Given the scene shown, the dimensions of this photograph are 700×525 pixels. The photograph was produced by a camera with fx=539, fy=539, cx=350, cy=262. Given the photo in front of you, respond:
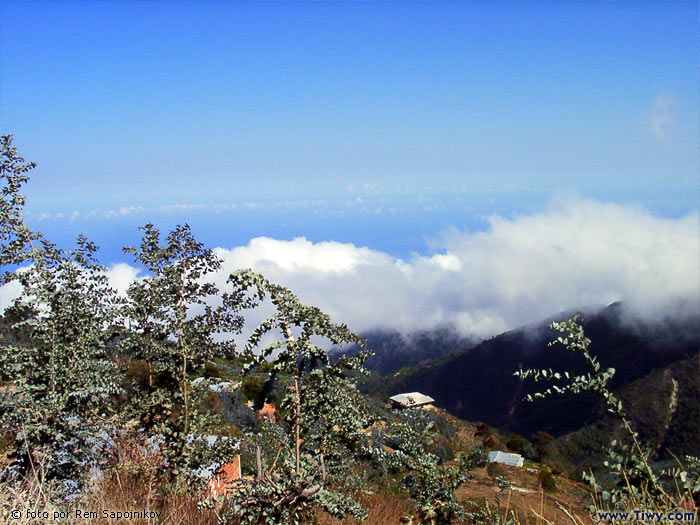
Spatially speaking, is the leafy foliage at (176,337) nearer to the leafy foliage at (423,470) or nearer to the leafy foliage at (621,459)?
the leafy foliage at (423,470)

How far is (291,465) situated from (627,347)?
75.7 m

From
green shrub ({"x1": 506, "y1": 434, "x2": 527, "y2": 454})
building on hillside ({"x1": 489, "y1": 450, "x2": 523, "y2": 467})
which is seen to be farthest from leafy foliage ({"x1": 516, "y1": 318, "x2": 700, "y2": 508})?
green shrub ({"x1": 506, "y1": 434, "x2": 527, "y2": 454})

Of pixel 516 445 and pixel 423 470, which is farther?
pixel 516 445

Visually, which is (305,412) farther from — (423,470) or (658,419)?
(658,419)

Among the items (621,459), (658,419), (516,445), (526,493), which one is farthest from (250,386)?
(658,419)

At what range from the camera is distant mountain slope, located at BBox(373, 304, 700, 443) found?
63.3 m

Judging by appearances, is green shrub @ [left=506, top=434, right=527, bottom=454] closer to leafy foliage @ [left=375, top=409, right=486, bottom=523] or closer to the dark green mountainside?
the dark green mountainside

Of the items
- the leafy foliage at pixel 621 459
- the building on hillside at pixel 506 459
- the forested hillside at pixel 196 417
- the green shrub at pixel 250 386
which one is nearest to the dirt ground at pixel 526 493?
the building on hillside at pixel 506 459

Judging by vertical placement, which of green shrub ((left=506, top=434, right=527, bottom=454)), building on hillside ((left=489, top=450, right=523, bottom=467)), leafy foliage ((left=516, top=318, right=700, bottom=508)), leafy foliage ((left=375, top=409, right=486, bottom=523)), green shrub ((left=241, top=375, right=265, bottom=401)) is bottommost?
green shrub ((left=506, top=434, right=527, bottom=454))

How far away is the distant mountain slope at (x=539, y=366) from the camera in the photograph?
63.3m

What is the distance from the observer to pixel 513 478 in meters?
18.8

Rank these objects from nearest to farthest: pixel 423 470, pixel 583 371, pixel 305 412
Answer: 1. pixel 305 412
2. pixel 423 470
3. pixel 583 371

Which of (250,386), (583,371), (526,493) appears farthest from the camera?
(583,371)

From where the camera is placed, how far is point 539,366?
3455 inches
